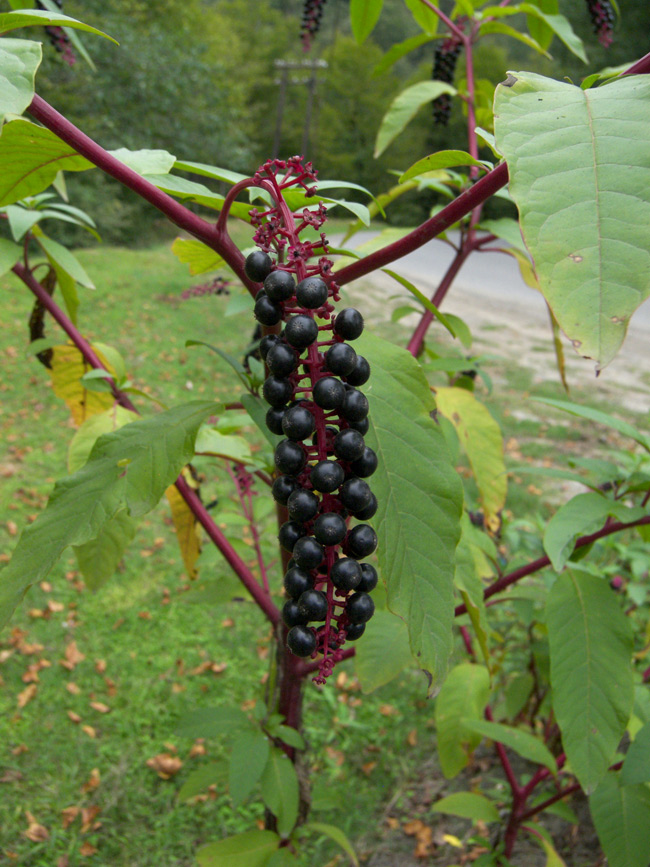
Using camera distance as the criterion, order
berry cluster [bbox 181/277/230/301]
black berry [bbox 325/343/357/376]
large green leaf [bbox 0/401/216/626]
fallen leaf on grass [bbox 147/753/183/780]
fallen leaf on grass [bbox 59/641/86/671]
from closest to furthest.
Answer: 1. black berry [bbox 325/343/357/376]
2. large green leaf [bbox 0/401/216/626]
3. berry cluster [bbox 181/277/230/301]
4. fallen leaf on grass [bbox 147/753/183/780]
5. fallen leaf on grass [bbox 59/641/86/671]

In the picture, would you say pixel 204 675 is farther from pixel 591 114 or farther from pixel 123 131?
pixel 123 131

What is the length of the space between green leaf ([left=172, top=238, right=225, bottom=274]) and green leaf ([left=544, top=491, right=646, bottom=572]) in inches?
30.2

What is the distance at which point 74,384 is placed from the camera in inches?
71.9

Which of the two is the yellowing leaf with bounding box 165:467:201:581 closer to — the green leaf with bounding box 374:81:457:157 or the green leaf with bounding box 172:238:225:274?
the green leaf with bounding box 172:238:225:274

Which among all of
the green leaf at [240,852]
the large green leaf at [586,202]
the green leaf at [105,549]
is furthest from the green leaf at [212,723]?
the large green leaf at [586,202]

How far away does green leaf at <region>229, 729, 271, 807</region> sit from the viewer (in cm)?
145

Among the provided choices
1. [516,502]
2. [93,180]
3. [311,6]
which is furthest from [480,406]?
[93,180]

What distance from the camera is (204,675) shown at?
3.49m

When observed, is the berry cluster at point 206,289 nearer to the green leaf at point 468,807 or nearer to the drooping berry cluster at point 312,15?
the drooping berry cluster at point 312,15

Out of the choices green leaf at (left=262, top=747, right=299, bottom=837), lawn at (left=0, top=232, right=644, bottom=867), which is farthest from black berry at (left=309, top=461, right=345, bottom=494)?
lawn at (left=0, top=232, right=644, bottom=867)

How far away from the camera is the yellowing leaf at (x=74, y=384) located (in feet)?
5.73

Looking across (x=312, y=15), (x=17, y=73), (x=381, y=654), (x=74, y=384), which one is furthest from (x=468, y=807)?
(x=312, y=15)

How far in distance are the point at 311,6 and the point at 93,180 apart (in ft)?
46.0

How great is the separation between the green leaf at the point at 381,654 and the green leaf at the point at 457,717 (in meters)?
0.31
